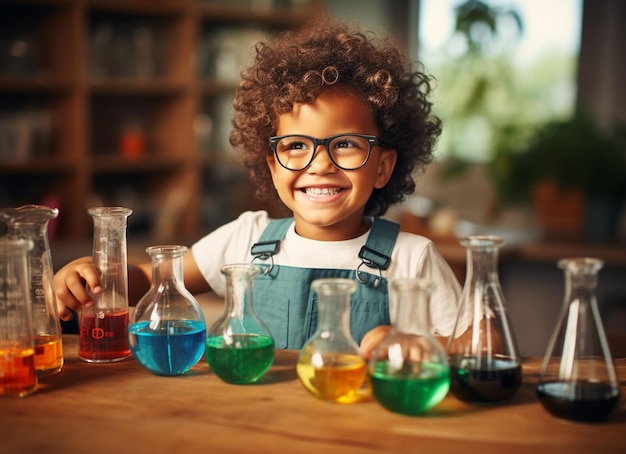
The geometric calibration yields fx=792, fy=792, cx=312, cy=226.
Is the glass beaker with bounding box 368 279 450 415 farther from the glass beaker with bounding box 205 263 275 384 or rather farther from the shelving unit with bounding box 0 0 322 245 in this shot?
the shelving unit with bounding box 0 0 322 245

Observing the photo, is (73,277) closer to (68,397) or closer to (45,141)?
(68,397)

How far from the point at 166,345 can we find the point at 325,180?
43 cm

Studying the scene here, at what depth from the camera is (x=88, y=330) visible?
1151mm

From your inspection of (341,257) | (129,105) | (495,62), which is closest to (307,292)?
(341,257)

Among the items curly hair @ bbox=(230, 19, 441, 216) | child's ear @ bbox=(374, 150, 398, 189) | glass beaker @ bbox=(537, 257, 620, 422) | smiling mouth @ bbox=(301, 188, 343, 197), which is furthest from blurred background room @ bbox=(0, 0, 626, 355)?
glass beaker @ bbox=(537, 257, 620, 422)

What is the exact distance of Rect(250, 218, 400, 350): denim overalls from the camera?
1392 mm

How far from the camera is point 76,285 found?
1.19 metres

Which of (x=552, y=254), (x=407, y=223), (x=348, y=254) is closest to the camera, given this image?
(x=348, y=254)

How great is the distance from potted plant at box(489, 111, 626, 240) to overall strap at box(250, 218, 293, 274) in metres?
2.09

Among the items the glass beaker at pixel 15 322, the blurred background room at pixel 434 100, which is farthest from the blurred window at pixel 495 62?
the glass beaker at pixel 15 322

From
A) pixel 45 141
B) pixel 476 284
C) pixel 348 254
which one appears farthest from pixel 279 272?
pixel 45 141

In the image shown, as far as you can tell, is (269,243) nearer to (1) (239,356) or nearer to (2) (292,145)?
(2) (292,145)

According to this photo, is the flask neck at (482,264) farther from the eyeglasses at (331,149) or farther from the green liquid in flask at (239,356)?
the eyeglasses at (331,149)

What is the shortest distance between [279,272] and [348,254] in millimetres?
132
